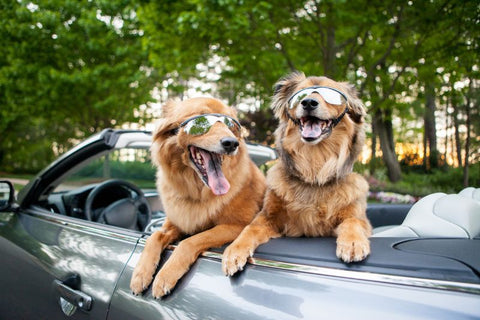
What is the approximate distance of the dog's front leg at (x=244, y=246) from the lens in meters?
1.52

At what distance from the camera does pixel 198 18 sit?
23.6 ft

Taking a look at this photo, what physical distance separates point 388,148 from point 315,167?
1407cm

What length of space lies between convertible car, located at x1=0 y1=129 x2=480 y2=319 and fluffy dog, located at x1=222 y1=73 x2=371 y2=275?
1.09 feet

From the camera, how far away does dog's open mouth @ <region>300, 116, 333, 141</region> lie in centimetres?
225

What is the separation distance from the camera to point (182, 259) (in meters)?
1.74

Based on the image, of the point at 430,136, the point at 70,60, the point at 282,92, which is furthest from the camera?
the point at 430,136

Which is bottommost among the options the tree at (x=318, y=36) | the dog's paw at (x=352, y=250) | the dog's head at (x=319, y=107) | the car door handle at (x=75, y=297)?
the car door handle at (x=75, y=297)

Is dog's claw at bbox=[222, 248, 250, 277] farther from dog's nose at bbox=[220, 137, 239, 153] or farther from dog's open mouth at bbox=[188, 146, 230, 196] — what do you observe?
dog's nose at bbox=[220, 137, 239, 153]

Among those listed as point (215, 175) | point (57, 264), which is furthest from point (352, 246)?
point (57, 264)

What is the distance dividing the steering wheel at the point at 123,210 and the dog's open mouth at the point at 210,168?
1261 millimetres

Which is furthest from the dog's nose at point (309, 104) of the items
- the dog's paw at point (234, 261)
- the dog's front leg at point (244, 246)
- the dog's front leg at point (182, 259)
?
the dog's paw at point (234, 261)

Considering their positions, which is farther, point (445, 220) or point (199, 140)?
point (199, 140)

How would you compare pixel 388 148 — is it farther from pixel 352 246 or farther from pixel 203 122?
pixel 352 246

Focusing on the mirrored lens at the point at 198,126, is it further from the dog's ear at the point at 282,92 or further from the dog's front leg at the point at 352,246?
the dog's front leg at the point at 352,246
